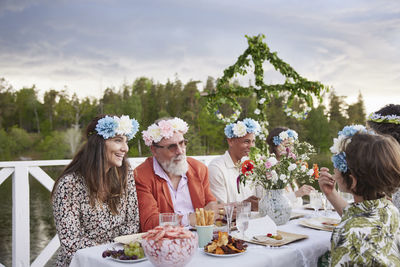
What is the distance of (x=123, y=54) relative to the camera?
42875 mm

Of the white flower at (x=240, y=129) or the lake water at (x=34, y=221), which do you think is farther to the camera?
the lake water at (x=34, y=221)

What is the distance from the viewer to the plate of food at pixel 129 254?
6.29 ft

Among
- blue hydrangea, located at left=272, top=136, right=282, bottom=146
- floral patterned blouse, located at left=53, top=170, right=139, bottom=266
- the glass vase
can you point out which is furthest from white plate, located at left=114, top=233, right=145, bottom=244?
blue hydrangea, located at left=272, top=136, right=282, bottom=146

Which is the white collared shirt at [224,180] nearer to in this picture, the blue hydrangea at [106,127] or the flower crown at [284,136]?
the flower crown at [284,136]

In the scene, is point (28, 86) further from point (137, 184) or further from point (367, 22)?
point (137, 184)

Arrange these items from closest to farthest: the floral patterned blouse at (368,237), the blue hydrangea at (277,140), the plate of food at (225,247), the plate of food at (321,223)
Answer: the floral patterned blouse at (368,237)
the plate of food at (225,247)
the plate of food at (321,223)
the blue hydrangea at (277,140)

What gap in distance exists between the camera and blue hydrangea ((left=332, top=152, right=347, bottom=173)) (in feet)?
6.15

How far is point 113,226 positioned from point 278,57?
501 centimetres

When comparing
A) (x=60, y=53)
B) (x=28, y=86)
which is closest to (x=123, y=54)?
(x=60, y=53)

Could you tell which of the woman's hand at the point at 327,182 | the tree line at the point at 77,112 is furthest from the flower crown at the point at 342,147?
the tree line at the point at 77,112

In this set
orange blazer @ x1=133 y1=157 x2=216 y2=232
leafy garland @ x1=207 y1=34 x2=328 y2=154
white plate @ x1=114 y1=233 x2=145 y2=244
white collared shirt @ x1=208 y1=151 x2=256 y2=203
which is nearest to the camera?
white plate @ x1=114 y1=233 x2=145 y2=244

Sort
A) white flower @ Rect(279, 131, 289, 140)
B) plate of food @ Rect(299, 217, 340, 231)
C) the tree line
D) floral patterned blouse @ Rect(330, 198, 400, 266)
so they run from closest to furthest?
floral patterned blouse @ Rect(330, 198, 400, 266), plate of food @ Rect(299, 217, 340, 231), white flower @ Rect(279, 131, 289, 140), the tree line

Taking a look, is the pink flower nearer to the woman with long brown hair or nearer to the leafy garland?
the woman with long brown hair

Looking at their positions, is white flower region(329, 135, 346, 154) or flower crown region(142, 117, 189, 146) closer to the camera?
white flower region(329, 135, 346, 154)
